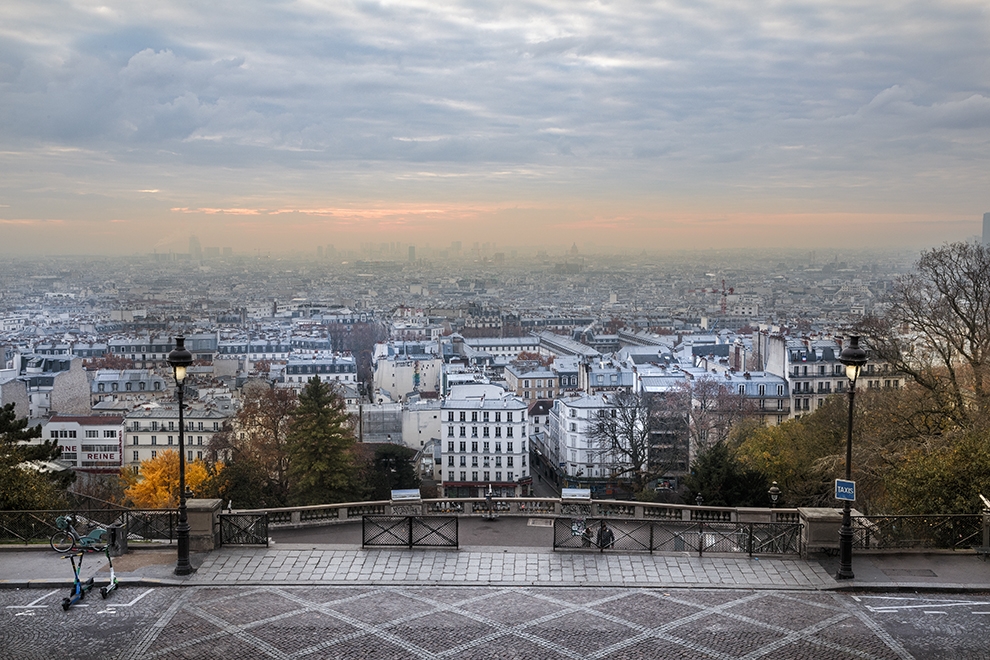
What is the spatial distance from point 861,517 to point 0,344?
328 ft

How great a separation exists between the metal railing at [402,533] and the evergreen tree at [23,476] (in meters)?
7.82

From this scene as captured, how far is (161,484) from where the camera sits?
4122 centimetres

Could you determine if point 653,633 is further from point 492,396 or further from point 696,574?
point 492,396

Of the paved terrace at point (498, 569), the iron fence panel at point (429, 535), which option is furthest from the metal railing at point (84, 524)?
the iron fence panel at point (429, 535)

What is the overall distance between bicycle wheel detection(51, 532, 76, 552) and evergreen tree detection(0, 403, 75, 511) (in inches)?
152

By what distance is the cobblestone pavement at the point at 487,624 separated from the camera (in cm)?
1157

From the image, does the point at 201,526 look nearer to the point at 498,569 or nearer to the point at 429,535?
the point at 429,535

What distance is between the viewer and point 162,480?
136 feet

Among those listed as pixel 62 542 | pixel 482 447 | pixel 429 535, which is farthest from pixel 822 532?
pixel 482 447

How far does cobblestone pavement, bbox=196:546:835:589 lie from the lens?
14180 millimetres

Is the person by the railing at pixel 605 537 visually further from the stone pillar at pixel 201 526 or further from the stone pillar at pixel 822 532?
the stone pillar at pixel 201 526

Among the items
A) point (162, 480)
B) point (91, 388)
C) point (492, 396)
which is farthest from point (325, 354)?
point (162, 480)

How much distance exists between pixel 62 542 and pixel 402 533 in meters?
5.50

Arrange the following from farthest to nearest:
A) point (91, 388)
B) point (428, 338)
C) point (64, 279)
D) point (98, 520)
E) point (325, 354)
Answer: point (64, 279), point (428, 338), point (325, 354), point (91, 388), point (98, 520)
